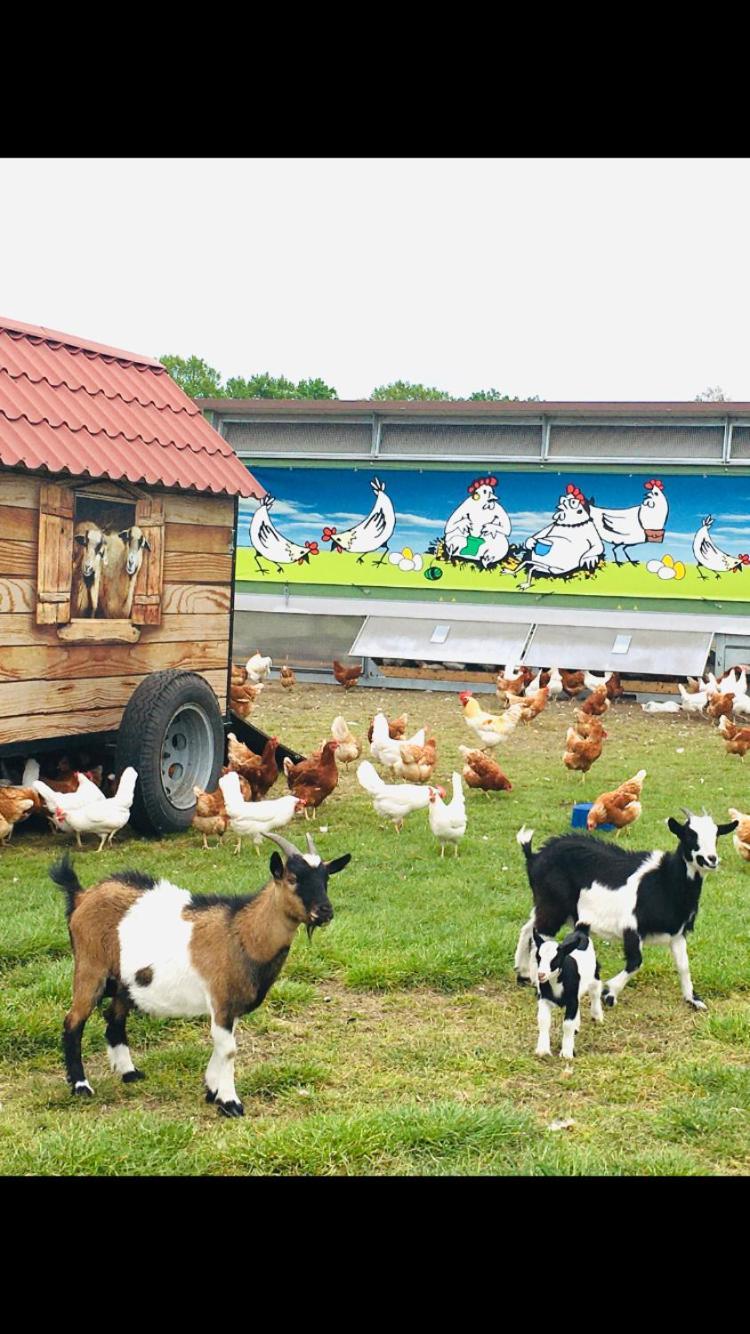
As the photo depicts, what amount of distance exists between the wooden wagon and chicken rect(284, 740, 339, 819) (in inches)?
30.4

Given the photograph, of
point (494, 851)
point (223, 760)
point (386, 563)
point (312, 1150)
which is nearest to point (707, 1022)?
point (312, 1150)

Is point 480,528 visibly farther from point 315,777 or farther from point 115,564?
point 115,564

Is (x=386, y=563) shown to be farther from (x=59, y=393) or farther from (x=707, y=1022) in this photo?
(x=707, y=1022)

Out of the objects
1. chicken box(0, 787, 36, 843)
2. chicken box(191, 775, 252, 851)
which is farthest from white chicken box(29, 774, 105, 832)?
chicken box(191, 775, 252, 851)

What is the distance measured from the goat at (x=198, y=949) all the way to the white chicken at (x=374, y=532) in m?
20.9

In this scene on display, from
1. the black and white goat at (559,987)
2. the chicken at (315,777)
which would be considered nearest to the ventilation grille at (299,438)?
the chicken at (315,777)

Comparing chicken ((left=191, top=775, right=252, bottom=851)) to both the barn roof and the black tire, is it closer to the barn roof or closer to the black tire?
the black tire

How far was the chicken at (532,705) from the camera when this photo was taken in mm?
17781

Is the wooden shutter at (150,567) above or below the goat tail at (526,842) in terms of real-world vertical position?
above

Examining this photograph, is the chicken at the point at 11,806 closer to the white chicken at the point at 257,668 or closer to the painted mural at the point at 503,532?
the white chicken at the point at 257,668

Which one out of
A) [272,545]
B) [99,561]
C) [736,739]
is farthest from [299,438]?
[99,561]

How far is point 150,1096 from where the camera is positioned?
5.17m

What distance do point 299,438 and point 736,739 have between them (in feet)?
45.9
